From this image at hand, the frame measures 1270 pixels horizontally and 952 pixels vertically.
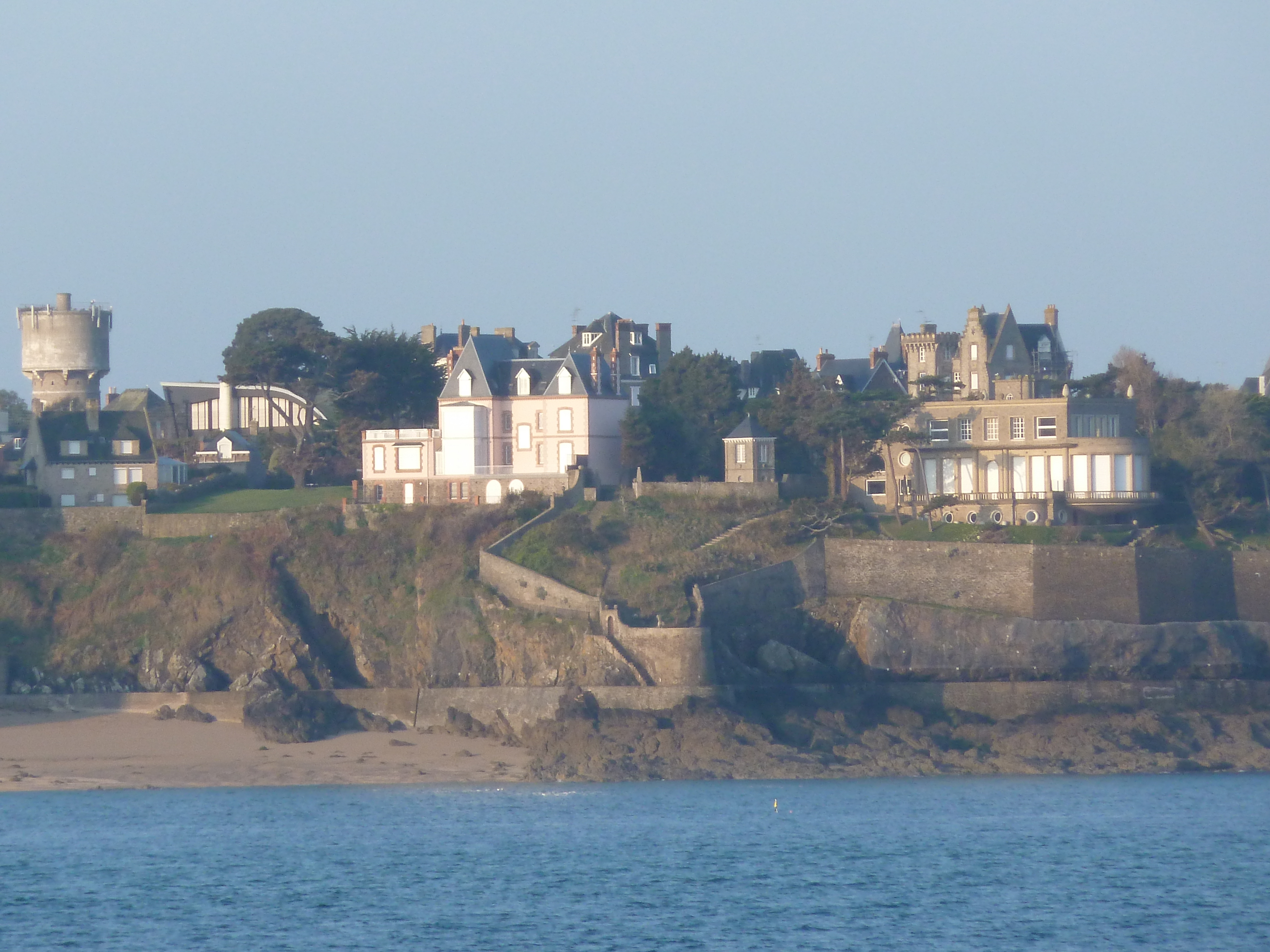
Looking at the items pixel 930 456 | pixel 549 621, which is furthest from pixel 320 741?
pixel 930 456

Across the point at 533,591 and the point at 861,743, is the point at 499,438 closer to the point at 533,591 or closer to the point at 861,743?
the point at 533,591

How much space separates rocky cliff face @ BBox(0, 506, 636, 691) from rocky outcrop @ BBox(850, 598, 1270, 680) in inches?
350

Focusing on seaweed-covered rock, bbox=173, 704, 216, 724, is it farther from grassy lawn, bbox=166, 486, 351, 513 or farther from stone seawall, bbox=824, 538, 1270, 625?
stone seawall, bbox=824, 538, 1270, 625

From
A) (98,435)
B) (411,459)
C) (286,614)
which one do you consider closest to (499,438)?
(411,459)

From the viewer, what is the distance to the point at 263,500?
216 feet

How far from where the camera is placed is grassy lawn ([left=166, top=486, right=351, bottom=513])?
6469 centimetres

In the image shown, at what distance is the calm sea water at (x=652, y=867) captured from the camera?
38.2m

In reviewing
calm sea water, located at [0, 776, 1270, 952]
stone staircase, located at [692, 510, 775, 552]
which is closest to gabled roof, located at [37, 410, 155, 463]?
calm sea water, located at [0, 776, 1270, 952]

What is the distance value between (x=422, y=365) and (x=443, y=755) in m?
22.1

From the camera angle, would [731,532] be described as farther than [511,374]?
No

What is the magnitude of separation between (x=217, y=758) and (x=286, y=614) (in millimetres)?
6830

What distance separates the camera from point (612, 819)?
48625mm

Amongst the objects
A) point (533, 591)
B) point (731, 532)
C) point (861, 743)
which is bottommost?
point (861, 743)

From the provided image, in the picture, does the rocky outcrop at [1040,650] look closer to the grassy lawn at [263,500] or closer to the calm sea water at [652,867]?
the calm sea water at [652,867]
